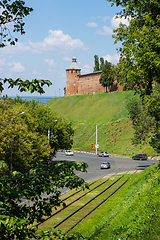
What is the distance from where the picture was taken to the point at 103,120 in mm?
96250

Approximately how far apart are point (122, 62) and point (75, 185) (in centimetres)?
1549

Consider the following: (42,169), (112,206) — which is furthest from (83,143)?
(42,169)

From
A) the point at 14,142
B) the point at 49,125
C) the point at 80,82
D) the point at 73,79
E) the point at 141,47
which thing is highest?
the point at 73,79

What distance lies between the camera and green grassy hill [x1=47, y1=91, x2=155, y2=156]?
7050cm

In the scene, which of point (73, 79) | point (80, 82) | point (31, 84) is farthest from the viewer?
point (73, 79)

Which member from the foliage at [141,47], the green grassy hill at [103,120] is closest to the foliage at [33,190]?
the foliage at [141,47]

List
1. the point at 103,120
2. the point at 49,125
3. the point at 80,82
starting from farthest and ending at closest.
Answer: the point at 80,82 → the point at 103,120 → the point at 49,125

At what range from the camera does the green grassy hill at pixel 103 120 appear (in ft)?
231

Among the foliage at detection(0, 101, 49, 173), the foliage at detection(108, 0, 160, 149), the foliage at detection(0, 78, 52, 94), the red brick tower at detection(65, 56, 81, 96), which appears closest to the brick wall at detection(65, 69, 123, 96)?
the red brick tower at detection(65, 56, 81, 96)

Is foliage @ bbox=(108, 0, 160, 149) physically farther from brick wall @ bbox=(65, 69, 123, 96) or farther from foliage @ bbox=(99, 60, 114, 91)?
brick wall @ bbox=(65, 69, 123, 96)

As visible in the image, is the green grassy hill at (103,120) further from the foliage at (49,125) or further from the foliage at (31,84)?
the foliage at (31,84)

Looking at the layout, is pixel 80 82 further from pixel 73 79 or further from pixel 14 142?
pixel 14 142

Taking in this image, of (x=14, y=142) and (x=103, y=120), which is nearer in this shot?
(x=14, y=142)

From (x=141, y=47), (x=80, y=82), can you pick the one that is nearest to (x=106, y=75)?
(x=80, y=82)
